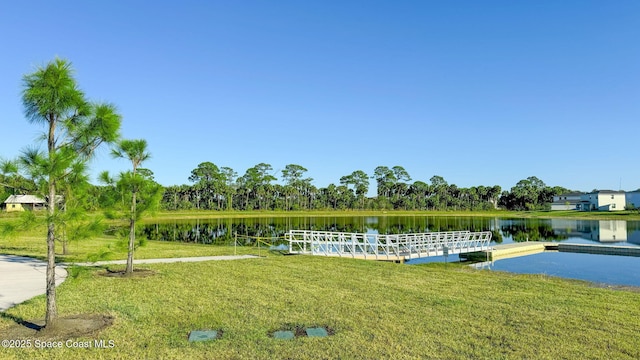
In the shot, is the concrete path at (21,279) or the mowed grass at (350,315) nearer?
the mowed grass at (350,315)

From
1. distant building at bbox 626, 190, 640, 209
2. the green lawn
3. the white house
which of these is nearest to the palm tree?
the green lawn

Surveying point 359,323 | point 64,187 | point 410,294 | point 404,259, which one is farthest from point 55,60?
point 404,259

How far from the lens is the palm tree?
1162 cm

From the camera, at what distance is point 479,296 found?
8883 millimetres

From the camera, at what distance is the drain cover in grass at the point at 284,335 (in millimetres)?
5879

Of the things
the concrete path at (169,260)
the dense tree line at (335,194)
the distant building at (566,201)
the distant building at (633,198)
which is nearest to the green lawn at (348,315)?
the concrete path at (169,260)

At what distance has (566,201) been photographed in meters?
95.6

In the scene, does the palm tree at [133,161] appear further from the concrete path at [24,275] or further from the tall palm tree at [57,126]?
the tall palm tree at [57,126]

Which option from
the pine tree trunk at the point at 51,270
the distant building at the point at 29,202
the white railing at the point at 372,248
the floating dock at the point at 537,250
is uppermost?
the distant building at the point at 29,202

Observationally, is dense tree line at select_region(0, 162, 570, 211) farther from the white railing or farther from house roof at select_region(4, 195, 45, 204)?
the white railing

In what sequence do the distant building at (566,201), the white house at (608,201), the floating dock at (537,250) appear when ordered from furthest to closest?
the distant building at (566,201), the white house at (608,201), the floating dock at (537,250)

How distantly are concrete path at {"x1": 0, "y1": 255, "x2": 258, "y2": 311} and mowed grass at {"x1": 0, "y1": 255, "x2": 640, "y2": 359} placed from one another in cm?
59

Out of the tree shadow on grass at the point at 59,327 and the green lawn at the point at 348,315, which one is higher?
the tree shadow on grass at the point at 59,327

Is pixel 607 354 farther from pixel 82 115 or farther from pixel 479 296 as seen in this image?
pixel 82 115
